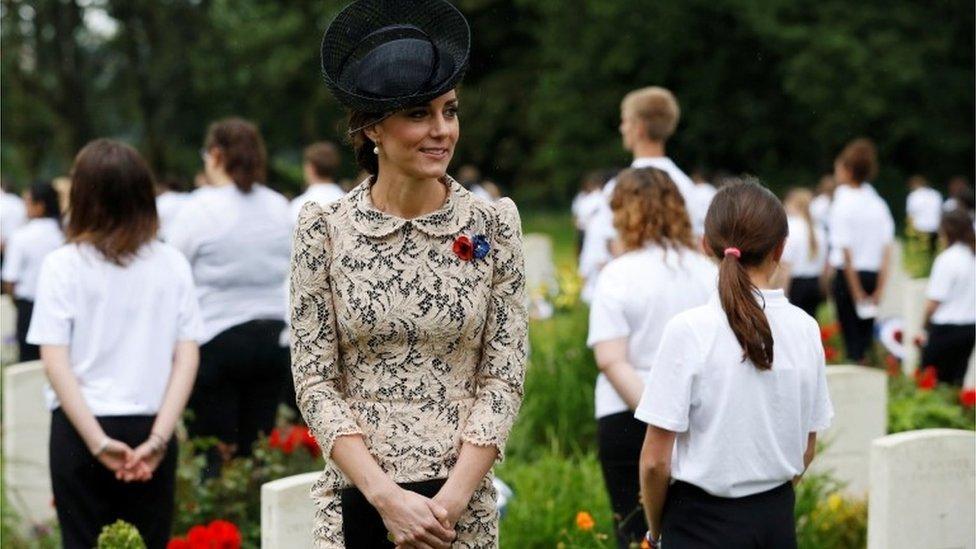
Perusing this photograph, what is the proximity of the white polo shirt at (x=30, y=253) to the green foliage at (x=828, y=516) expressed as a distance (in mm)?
6688

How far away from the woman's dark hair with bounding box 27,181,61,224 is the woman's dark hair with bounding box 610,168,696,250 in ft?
23.2

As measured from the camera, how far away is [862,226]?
12484mm

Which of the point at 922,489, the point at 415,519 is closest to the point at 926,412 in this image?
the point at 922,489

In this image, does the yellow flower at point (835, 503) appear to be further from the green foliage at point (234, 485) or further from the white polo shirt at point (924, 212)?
the white polo shirt at point (924, 212)

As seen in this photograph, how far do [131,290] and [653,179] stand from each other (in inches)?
80.4

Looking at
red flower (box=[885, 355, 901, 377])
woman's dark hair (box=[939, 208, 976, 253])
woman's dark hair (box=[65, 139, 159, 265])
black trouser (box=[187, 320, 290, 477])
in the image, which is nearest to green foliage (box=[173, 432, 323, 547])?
black trouser (box=[187, 320, 290, 477])

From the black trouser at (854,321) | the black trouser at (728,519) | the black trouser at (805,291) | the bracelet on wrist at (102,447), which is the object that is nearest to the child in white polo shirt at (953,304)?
the black trouser at (854,321)

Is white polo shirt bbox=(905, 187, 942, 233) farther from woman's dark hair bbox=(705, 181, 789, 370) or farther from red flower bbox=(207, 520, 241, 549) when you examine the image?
woman's dark hair bbox=(705, 181, 789, 370)

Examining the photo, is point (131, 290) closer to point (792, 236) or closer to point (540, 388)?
point (540, 388)

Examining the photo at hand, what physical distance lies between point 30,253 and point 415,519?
8.93 meters

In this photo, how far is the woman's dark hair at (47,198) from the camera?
11781mm

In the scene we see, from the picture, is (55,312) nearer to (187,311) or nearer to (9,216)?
(187,311)

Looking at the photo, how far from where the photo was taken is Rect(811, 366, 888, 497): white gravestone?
805 centimetres

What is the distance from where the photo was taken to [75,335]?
5.39 metres
